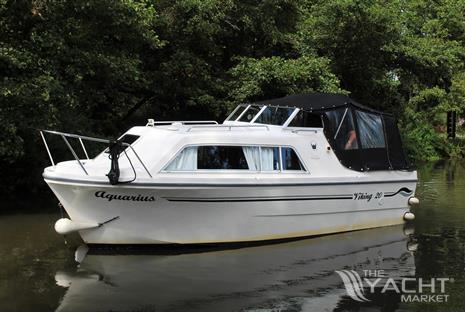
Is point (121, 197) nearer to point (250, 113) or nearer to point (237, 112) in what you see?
point (250, 113)

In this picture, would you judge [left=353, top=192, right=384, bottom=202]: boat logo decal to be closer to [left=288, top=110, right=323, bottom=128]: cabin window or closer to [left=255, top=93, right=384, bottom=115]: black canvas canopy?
[left=288, top=110, right=323, bottom=128]: cabin window

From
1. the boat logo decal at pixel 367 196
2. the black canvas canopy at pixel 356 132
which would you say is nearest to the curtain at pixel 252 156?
the black canvas canopy at pixel 356 132

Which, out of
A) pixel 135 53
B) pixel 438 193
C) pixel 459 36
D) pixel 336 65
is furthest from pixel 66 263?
pixel 459 36

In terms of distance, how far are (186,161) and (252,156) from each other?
1.28 m

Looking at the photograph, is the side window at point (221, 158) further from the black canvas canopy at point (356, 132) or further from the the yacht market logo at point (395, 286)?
the the yacht market logo at point (395, 286)

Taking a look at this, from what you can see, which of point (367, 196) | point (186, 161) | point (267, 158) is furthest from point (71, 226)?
point (367, 196)

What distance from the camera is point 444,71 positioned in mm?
24453

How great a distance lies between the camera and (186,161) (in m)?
9.71

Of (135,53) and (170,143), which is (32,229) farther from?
(135,53)

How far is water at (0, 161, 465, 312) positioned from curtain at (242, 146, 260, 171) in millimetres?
1484

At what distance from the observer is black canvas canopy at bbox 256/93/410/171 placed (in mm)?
11336

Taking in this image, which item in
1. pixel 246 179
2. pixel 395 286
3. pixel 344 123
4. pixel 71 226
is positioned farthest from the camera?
pixel 344 123

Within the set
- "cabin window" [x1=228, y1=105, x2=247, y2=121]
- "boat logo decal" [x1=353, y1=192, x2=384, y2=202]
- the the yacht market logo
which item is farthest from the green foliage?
the the yacht market logo

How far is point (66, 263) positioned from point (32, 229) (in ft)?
8.18
